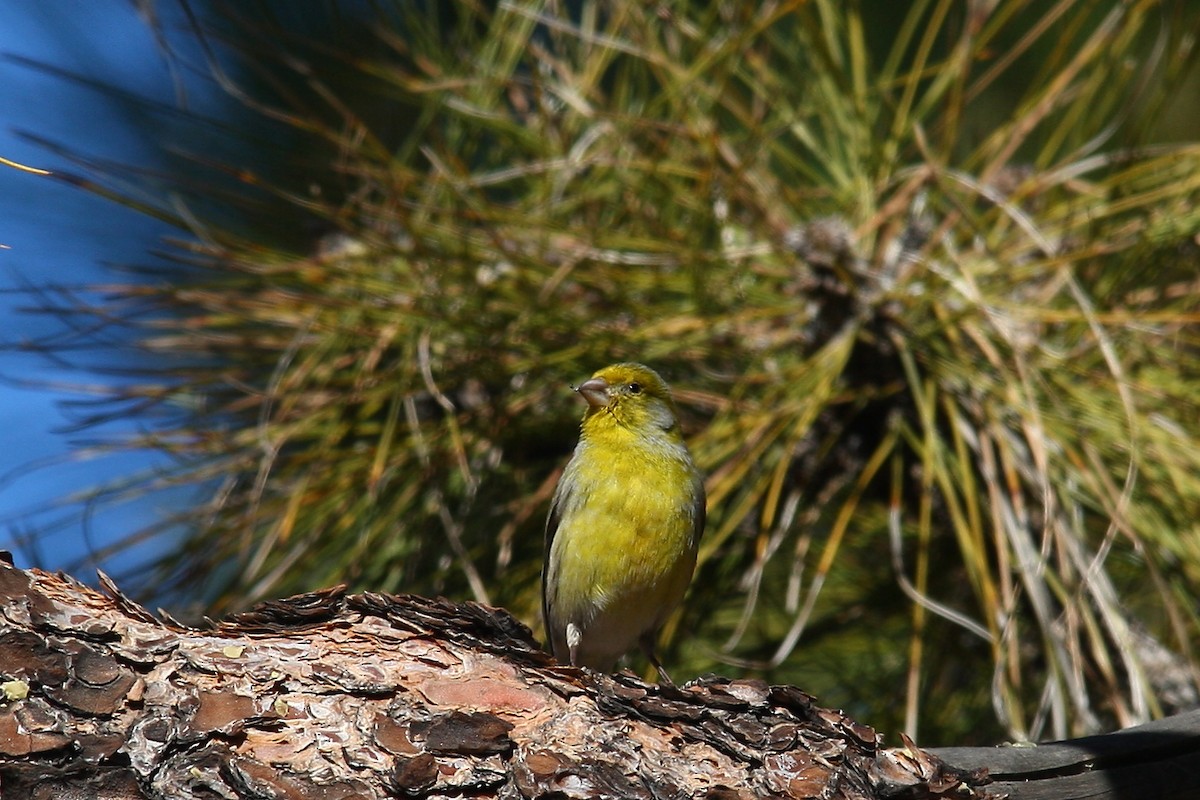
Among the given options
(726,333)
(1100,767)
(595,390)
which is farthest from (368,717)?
(726,333)

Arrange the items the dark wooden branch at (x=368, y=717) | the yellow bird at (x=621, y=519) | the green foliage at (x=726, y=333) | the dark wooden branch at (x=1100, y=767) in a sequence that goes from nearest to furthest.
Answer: the dark wooden branch at (x=368, y=717) → the dark wooden branch at (x=1100, y=767) → the green foliage at (x=726, y=333) → the yellow bird at (x=621, y=519)

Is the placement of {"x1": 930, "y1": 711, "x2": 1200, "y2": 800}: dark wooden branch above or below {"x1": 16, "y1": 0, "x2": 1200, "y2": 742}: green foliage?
below

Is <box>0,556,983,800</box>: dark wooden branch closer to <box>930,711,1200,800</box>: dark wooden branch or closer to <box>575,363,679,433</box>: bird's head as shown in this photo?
<box>930,711,1200,800</box>: dark wooden branch

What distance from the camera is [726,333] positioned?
3.02 metres

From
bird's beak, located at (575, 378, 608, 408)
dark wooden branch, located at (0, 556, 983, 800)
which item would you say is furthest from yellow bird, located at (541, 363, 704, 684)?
dark wooden branch, located at (0, 556, 983, 800)

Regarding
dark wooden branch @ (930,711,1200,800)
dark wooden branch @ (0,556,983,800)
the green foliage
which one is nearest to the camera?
dark wooden branch @ (0,556,983,800)

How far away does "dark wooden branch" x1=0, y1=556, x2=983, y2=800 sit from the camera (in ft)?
5.10

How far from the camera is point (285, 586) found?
118 inches

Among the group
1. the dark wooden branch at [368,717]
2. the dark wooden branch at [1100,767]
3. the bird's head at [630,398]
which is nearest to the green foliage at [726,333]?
the bird's head at [630,398]

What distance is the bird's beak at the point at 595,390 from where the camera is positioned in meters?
2.96

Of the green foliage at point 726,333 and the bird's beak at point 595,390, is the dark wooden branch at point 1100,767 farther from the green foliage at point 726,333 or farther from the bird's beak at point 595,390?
the bird's beak at point 595,390

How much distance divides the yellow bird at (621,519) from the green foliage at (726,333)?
9 centimetres

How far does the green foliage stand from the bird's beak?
70 millimetres

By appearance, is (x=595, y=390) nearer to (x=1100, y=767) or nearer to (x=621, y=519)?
(x=621, y=519)
